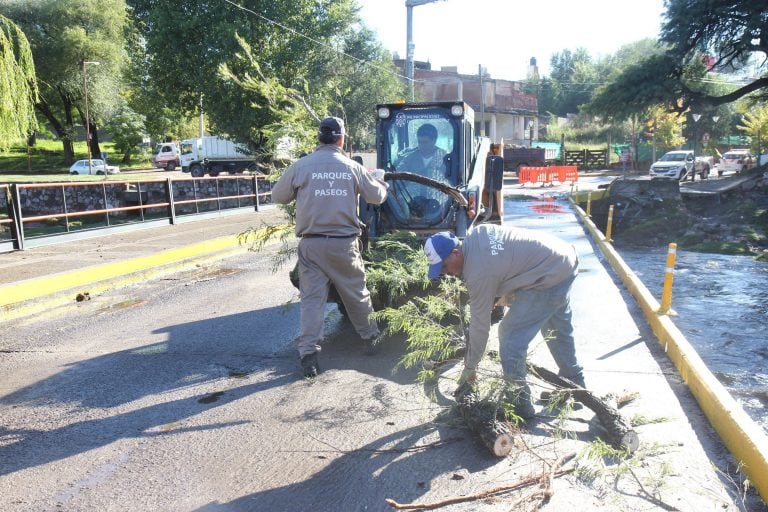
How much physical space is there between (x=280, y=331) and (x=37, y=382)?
7.79ft

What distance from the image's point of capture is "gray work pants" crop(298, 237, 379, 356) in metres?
5.18

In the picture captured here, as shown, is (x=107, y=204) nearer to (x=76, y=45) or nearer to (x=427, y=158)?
(x=427, y=158)

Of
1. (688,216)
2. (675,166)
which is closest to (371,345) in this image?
(688,216)

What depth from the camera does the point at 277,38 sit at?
2291 centimetres

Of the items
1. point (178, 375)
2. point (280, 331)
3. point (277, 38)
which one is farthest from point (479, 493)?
point (277, 38)

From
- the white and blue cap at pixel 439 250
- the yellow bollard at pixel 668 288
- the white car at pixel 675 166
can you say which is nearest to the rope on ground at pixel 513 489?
the white and blue cap at pixel 439 250

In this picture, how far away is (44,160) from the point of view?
52.4 meters

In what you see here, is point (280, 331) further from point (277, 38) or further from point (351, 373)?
point (277, 38)

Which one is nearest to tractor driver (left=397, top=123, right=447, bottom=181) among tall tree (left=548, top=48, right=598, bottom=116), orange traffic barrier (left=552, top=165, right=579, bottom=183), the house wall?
orange traffic barrier (left=552, top=165, right=579, bottom=183)

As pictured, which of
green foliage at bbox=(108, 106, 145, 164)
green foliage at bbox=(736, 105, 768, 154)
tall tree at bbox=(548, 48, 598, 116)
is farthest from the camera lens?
tall tree at bbox=(548, 48, 598, 116)

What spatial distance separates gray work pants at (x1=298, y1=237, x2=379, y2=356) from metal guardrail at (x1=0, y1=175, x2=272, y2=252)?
671cm

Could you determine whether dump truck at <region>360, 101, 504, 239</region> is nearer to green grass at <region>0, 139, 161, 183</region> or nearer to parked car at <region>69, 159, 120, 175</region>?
green grass at <region>0, 139, 161, 183</region>

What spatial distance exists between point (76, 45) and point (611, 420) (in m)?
47.2

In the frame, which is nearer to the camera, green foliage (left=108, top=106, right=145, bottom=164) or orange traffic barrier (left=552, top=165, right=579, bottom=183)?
orange traffic barrier (left=552, top=165, right=579, bottom=183)
